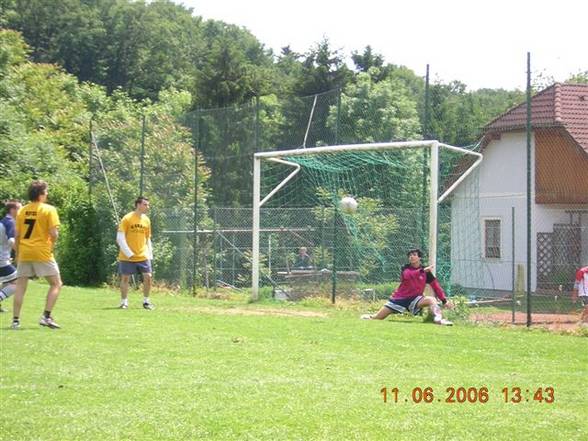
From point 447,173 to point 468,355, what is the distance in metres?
8.57

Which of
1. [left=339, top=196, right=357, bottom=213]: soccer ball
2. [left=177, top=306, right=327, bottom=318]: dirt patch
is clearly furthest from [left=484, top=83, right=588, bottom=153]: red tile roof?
[left=177, top=306, right=327, bottom=318]: dirt patch

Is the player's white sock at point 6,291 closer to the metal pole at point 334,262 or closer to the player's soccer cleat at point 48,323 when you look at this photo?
the player's soccer cleat at point 48,323

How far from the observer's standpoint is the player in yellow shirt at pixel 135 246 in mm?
15102

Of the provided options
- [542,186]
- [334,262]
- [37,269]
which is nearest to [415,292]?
[334,262]

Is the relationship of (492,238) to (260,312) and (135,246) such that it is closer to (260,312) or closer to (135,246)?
(260,312)

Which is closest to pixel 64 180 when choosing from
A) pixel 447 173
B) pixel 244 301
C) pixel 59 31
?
pixel 244 301

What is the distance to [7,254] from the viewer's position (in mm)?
13625

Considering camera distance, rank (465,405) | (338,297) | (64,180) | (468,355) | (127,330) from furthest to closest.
A: (64,180), (338,297), (127,330), (468,355), (465,405)

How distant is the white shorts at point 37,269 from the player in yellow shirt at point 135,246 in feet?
11.9

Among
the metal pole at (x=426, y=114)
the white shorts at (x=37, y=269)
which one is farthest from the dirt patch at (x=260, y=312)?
the white shorts at (x=37, y=269)

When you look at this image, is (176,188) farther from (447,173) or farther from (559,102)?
(559,102)

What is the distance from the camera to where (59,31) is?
69.6 metres

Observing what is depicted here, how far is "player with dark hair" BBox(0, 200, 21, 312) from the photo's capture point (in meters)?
13.3

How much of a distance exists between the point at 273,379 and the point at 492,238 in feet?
58.5
